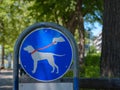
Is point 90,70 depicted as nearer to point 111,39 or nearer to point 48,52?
point 111,39

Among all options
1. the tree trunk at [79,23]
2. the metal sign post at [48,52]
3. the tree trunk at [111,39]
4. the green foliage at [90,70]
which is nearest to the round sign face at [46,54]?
the metal sign post at [48,52]

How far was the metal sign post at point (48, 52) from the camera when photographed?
499cm

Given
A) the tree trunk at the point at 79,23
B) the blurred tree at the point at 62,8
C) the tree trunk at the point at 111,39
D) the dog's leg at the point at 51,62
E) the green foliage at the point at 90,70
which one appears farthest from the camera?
the tree trunk at the point at 79,23

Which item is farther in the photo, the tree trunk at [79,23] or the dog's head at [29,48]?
the tree trunk at [79,23]

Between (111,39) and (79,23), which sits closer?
(111,39)

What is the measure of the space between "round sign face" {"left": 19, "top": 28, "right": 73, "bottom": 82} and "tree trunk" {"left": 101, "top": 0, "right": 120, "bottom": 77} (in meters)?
2.39

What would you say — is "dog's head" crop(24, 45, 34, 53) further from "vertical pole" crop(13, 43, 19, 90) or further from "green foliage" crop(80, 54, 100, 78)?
"green foliage" crop(80, 54, 100, 78)

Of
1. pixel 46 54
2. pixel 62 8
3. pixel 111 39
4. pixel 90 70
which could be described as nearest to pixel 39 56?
pixel 46 54

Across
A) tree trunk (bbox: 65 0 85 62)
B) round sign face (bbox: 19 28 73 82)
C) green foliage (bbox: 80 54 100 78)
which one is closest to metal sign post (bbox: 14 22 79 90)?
round sign face (bbox: 19 28 73 82)

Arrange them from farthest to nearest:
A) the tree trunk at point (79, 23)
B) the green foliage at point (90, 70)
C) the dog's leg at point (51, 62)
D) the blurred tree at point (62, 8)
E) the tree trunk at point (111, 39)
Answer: the tree trunk at point (79, 23) → the blurred tree at point (62, 8) → the green foliage at point (90, 70) → the tree trunk at point (111, 39) → the dog's leg at point (51, 62)

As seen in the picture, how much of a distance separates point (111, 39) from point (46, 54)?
8.36 feet

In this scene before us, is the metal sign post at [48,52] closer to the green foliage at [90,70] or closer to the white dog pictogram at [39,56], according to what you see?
the white dog pictogram at [39,56]

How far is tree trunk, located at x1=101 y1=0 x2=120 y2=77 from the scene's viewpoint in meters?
7.27

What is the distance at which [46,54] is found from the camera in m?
5.02
